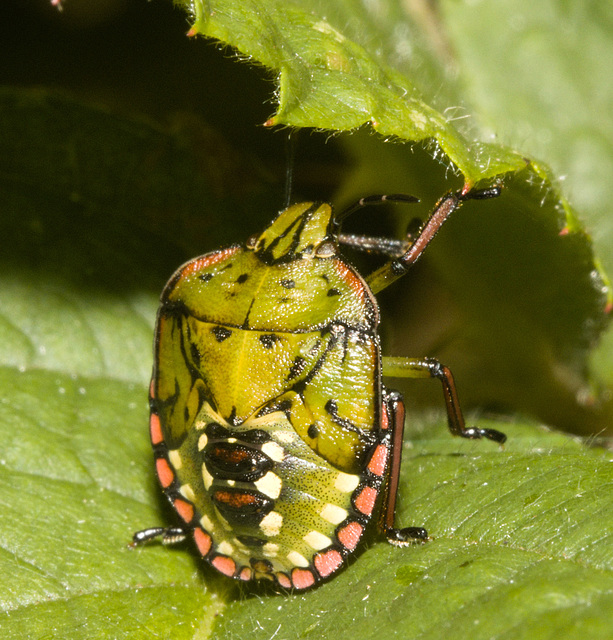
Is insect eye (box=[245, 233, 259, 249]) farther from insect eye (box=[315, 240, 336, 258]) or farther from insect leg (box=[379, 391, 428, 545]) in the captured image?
insect leg (box=[379, 391, 428, 545])

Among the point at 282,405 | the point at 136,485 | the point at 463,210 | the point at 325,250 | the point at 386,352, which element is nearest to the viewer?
the point at 282,405

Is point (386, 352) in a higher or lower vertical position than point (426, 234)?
lower

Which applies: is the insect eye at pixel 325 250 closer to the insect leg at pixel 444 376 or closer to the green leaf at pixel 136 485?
the insect leg at pixel 444 376

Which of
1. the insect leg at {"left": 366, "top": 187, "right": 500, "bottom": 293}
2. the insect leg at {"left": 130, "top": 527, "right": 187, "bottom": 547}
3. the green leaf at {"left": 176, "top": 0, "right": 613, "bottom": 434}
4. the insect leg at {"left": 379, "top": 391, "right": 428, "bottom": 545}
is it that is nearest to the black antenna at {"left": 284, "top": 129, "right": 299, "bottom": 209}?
the green leaf at {"left": 176, "top": 0, "right": 613, "bottom": 434}

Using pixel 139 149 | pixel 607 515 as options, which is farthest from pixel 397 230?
pixel 607 515

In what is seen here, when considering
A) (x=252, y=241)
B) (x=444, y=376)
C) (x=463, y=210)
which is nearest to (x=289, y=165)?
(x=252, y=241)

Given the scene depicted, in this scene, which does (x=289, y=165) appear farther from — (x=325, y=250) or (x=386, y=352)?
(x=386, y=352)

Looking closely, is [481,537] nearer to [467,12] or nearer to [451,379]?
[451,379]
